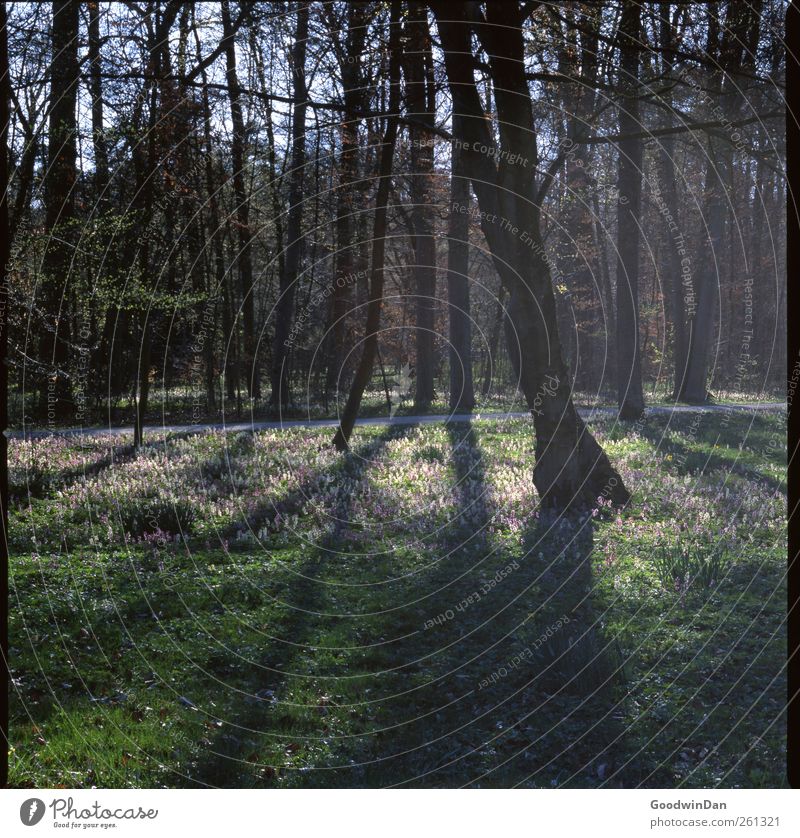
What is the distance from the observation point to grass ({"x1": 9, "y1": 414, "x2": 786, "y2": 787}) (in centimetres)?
497

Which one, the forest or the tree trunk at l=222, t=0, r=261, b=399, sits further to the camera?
the tree trunk at l=222, t=0, r=261, b=399

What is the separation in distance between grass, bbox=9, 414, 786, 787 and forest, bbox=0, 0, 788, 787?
3 centimetres

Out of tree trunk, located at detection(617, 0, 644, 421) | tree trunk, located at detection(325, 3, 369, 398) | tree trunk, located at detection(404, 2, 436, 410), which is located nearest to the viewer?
tree trunk, located at detection(404, 2, 436, 410)

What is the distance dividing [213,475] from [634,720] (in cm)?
833

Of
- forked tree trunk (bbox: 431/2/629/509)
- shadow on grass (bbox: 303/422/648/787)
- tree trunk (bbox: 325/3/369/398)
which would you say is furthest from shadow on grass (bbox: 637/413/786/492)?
tree trunk (bbox: 325/3/369/398)

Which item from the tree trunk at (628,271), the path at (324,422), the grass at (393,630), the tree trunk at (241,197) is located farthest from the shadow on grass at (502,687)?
the tree trunk at (628,271)

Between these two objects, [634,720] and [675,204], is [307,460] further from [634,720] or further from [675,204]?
[675,204]

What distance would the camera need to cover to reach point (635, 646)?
6.43 meters

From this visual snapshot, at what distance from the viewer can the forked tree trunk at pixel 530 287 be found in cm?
987

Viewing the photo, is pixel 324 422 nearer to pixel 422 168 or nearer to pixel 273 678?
pixel 422 168

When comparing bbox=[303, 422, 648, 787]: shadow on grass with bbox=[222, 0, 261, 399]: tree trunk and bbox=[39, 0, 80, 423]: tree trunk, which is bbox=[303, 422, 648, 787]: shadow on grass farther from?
bbox=[39, 0, 80, 423]: tree trunk

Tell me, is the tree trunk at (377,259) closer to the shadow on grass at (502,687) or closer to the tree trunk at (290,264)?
the tree trunk at (290,264)

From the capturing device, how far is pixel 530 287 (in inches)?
397

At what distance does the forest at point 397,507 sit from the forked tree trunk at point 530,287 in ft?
0.12
